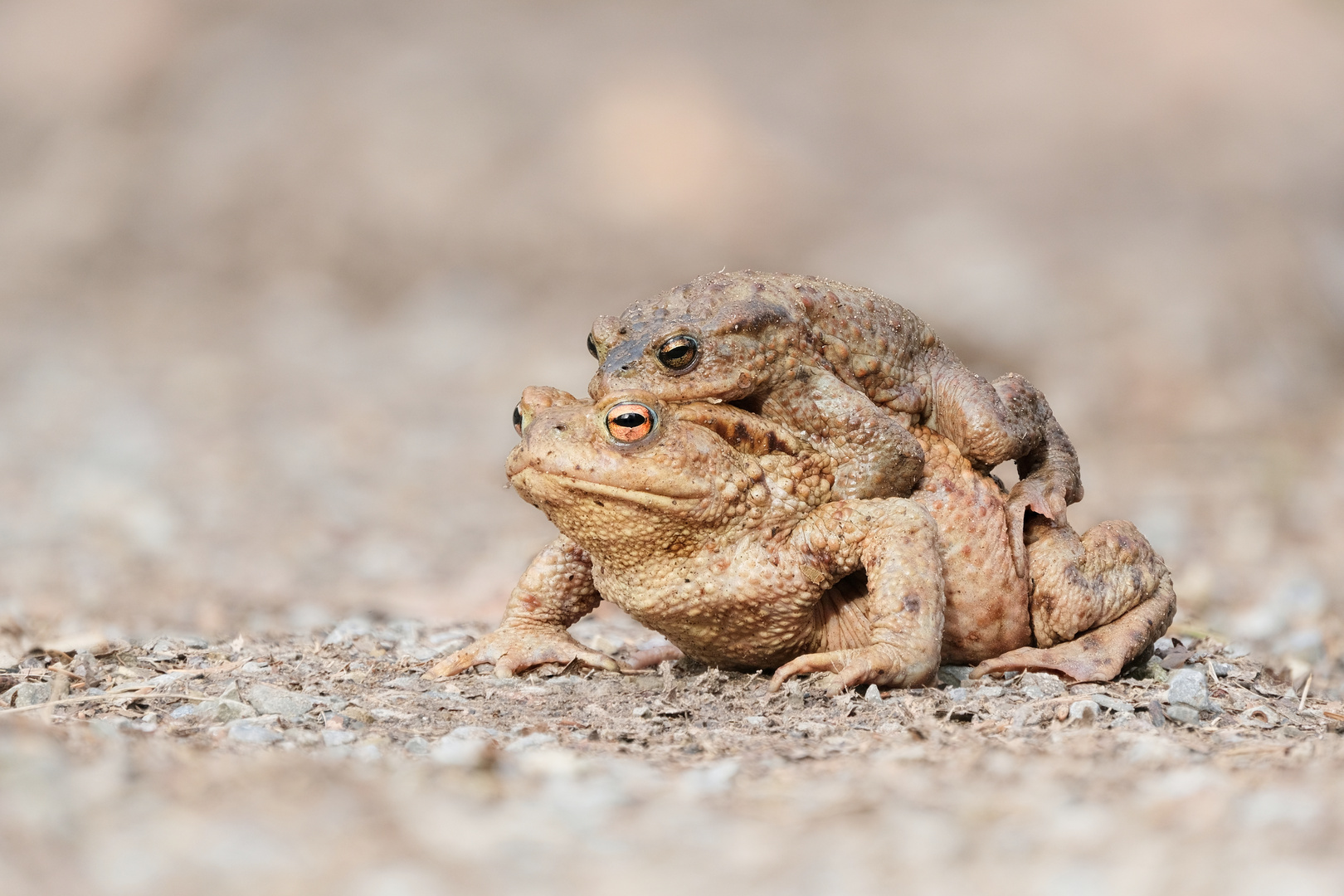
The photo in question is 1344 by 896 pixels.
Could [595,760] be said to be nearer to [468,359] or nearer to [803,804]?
[803,804]

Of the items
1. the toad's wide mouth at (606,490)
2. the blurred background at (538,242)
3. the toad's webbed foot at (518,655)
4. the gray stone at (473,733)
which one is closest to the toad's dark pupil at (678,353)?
the toad's wide mouth at (606,490)

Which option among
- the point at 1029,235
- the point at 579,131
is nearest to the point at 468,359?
the point at 579,131

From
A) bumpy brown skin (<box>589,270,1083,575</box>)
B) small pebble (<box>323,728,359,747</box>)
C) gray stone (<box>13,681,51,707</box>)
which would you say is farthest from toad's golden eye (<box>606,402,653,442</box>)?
gray stone (<box>13,681,51,707</box>)

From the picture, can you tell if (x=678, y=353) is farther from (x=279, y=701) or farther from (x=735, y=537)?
(x=279, y=701)

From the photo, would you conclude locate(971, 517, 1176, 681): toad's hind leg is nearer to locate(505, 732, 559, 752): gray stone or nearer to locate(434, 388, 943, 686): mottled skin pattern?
locate(434, 388, 943, 686): mottled skin pattern

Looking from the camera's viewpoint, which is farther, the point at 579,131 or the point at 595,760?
the point at 579,131

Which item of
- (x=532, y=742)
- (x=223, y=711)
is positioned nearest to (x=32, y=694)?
(x=223, y=711)
